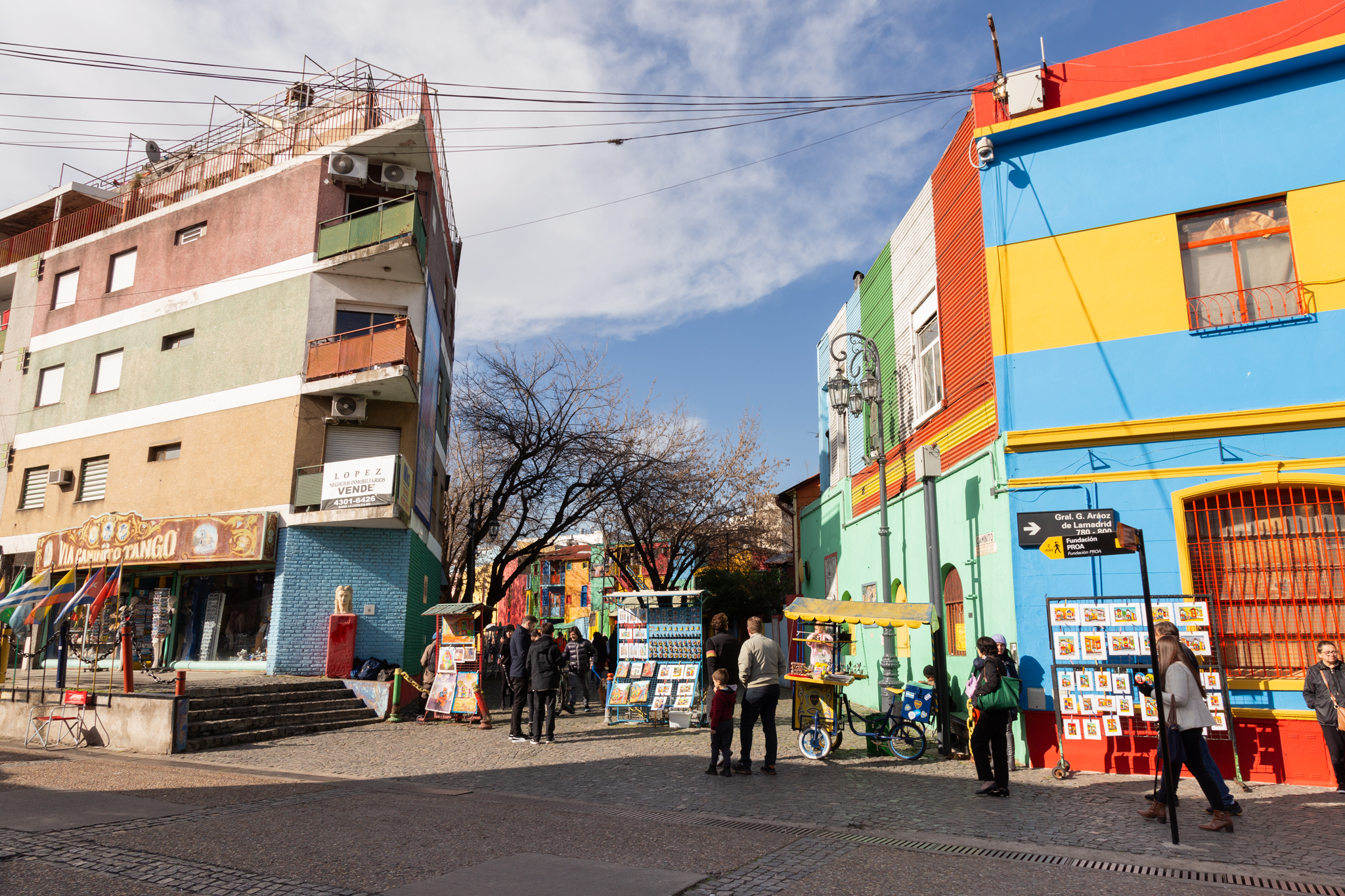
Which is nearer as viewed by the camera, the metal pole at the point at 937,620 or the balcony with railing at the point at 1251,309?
the balcony with railing at the point at 1251,309

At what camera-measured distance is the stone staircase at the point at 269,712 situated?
12.7 meters

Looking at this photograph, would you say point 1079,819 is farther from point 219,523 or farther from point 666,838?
point 219,523

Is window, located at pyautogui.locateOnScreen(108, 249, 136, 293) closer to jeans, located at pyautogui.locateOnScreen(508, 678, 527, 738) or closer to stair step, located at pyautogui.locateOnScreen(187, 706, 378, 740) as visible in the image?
stair step, located at pyautogui.locateOnScreen(187, 706, 378, 740)

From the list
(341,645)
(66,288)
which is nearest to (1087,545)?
(341,645)

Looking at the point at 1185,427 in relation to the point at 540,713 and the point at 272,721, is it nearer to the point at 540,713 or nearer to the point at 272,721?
the point at 540,713

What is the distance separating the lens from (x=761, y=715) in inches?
397

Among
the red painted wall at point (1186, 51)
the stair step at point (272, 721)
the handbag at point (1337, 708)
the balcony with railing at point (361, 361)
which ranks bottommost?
the stair step at point (272, 721)

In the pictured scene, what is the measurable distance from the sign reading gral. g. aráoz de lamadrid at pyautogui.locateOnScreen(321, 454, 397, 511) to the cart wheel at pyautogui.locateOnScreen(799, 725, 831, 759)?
10601 millimetres

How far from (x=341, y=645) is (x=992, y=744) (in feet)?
44.2

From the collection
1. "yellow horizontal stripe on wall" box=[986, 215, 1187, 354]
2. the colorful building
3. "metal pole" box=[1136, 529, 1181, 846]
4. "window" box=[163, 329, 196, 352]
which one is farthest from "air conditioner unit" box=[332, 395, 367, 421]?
"metal pole" box=[1136, 529, 1181, 846]

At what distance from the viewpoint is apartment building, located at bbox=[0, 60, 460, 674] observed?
18125 mm

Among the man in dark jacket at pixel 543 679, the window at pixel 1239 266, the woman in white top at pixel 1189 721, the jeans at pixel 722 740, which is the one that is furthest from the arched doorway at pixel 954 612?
the man in dark jacket at pixel 543 679

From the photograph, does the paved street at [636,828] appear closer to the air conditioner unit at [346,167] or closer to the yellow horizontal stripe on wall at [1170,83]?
the yellow horizontal stripe on wall at [1170,83]

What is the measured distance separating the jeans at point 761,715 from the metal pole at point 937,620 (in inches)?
98.0
